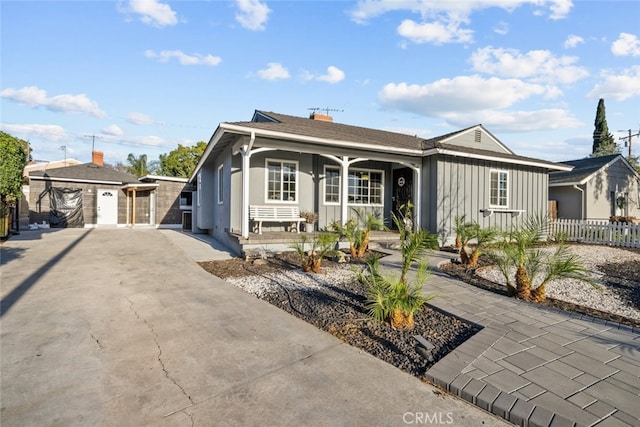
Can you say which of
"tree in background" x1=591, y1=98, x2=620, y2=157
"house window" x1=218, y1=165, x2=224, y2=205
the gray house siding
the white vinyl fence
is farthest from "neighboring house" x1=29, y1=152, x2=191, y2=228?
"tree in background" x1=591, y1=98, x2=620, y2=157

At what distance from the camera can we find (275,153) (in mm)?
9961

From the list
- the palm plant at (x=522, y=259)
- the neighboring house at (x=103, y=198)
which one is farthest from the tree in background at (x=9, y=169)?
the palm plant at (x=522, y=259)

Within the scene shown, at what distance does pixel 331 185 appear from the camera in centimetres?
1091

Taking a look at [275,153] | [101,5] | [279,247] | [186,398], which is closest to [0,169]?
[101,5]

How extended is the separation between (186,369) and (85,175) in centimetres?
1940

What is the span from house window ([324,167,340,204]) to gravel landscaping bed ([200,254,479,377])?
415 cm

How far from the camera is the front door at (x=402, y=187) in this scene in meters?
11.6

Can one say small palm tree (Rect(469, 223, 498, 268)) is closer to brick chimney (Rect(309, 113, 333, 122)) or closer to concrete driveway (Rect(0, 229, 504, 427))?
concrete driveway (Rect(0, 229, 504, 427))

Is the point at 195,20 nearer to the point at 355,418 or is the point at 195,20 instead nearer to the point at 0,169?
the point at 0,169

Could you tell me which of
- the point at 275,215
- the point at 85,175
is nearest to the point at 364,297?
the point at 275,215

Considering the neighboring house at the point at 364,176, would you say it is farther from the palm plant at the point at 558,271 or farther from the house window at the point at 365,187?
the palm plant at the point at 558,271

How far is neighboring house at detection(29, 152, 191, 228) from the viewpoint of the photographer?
16500mm

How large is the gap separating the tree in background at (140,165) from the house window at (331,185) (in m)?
39.8

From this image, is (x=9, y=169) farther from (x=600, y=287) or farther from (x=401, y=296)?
(x=600, y=287)
